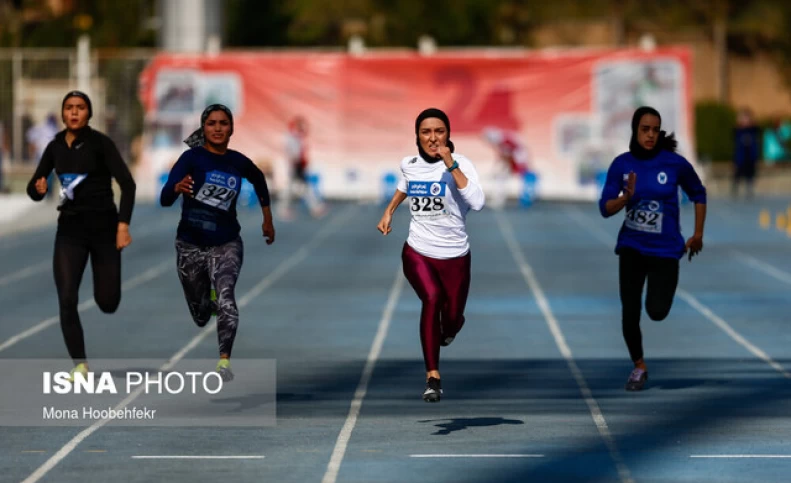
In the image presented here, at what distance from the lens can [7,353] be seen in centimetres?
1537

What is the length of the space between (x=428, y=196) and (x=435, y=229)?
9.5 inches

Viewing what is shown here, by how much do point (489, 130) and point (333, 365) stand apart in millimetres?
30239

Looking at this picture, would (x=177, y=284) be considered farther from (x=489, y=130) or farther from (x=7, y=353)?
(x=489, y=130)

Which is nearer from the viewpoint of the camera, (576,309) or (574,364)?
(574,364)

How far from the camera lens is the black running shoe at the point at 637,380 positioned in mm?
12906

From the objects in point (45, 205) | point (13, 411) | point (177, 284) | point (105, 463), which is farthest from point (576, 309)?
point (45, 205)

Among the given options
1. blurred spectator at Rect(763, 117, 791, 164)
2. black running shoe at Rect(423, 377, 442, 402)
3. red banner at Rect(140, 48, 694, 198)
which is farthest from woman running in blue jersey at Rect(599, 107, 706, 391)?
blurred spectator at Rect(763, 117, 791, 164)

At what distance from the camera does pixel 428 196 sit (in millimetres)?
11539

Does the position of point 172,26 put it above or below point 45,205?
above

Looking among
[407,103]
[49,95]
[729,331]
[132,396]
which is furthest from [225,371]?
[49,95]

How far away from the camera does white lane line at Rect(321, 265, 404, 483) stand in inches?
382

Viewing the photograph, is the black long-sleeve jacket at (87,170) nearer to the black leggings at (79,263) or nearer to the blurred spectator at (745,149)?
the black leggings at (79,263)

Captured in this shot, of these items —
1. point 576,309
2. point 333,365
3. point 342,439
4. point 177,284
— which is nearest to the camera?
point 342,439

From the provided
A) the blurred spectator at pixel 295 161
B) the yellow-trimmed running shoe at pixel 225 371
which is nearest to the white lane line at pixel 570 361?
the yellow-trimmed running shoe at pixel 225 371
